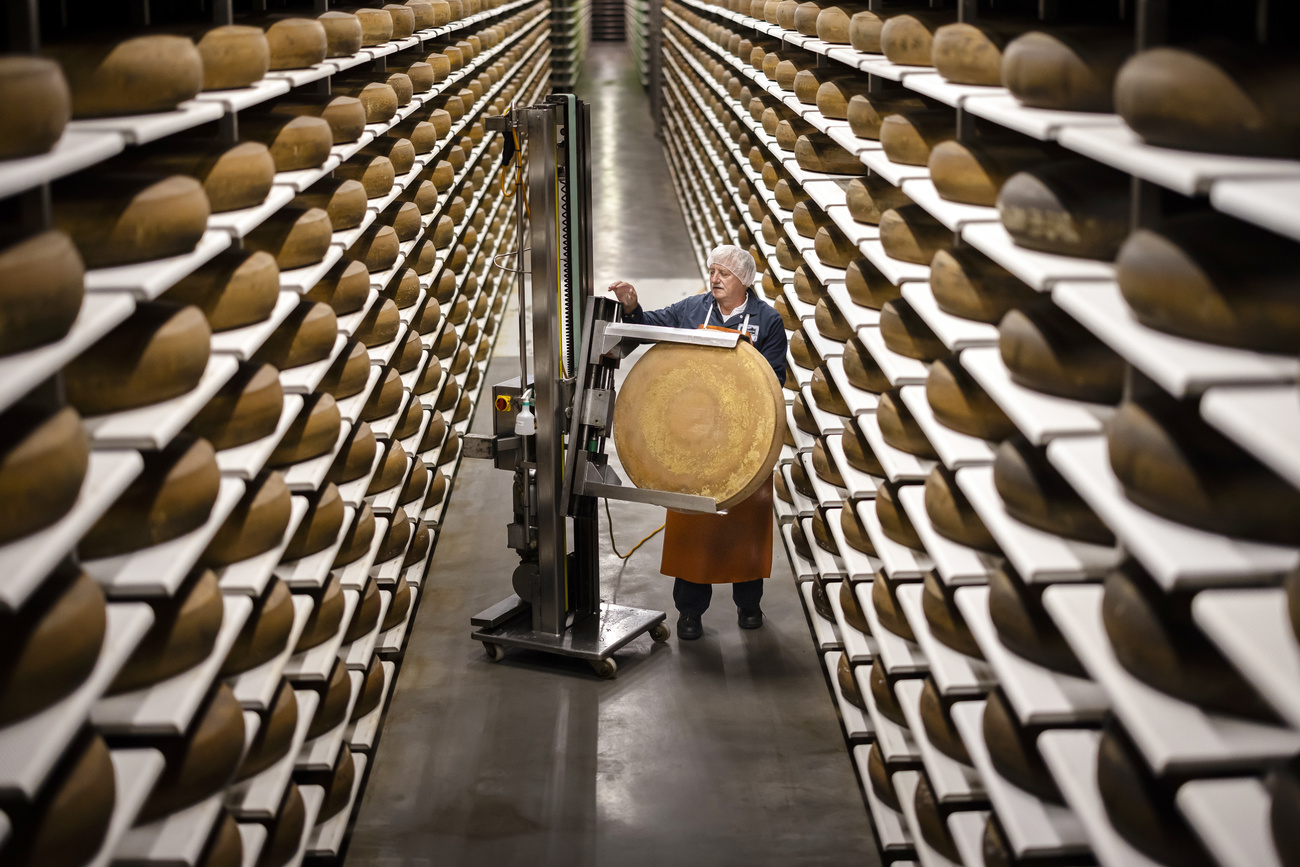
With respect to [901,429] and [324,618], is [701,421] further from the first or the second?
[324,618]

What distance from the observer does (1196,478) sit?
1.60 m

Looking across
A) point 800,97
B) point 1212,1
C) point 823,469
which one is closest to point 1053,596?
point 1212,1

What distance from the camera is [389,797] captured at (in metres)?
3.40

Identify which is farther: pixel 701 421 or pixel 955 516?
pixel 701 421

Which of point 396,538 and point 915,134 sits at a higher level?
point 915,134

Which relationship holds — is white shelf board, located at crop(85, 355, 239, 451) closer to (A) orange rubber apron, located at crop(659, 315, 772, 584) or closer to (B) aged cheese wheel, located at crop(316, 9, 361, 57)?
(B) aged cheese wheel, located at crop(316, 9, 361, 57)

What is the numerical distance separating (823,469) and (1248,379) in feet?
8.50

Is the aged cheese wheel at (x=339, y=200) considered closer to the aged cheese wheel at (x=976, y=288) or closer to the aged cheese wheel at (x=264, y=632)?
the aged cheese wheel at (x=264, y=632)

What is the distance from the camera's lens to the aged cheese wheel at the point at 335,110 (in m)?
3.23

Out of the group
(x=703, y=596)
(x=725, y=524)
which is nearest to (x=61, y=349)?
(x=725, y=524)

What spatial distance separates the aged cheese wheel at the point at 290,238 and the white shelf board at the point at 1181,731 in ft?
6.43

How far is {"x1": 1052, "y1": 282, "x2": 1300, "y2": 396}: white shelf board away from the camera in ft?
4.78

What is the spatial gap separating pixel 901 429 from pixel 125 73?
1867 mm

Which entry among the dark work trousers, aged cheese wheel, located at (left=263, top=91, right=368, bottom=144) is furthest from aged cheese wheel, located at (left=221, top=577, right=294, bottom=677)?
the dark work trousers
